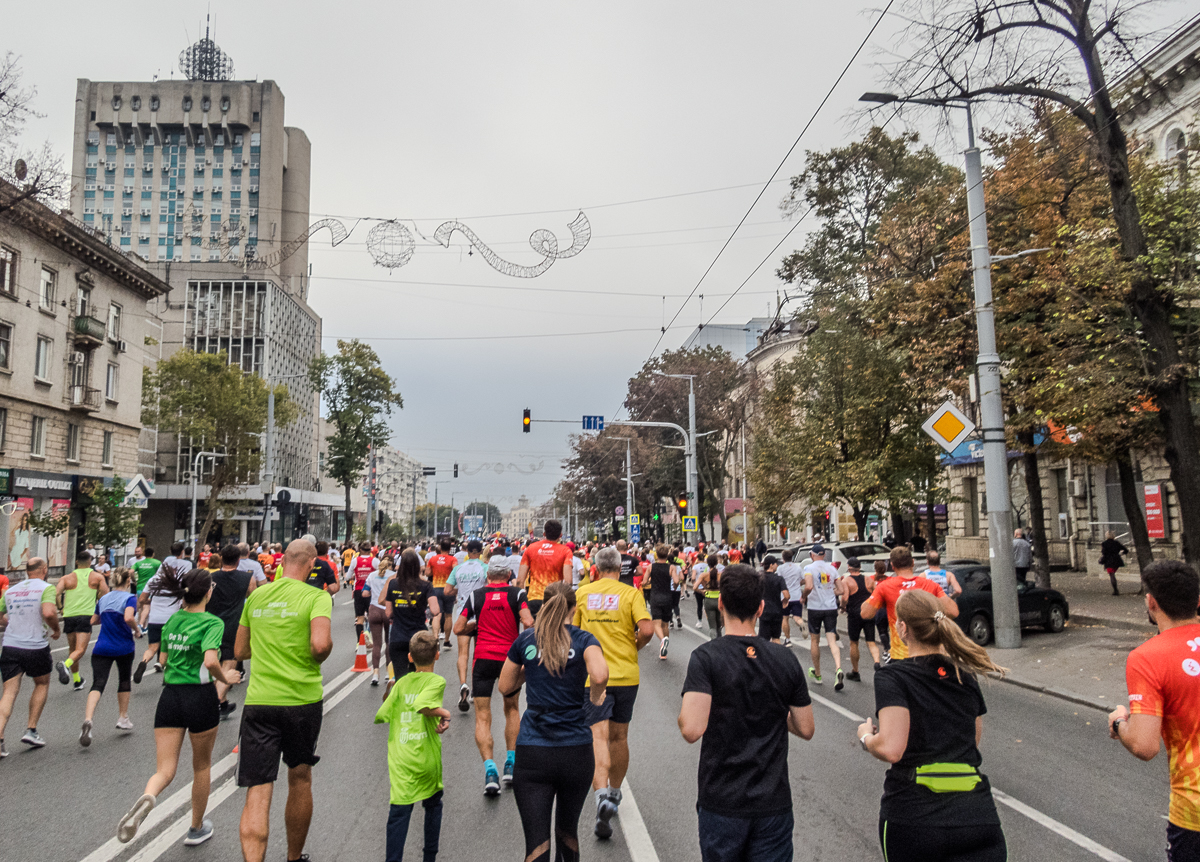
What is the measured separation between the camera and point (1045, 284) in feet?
51.9

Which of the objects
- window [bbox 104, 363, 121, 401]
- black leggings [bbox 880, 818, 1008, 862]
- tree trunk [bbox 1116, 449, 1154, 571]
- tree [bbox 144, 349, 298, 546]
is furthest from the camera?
tree [bbox 144, 349, 298, 546]

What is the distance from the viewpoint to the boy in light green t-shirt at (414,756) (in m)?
4.63

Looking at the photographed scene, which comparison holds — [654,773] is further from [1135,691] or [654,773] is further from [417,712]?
[1135,691]

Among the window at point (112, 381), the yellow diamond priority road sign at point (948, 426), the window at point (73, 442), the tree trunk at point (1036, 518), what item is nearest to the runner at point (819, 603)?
the yellow diamond priority road sign at point (948, 426)

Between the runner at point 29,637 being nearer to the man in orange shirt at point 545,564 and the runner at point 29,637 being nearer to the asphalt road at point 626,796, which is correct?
the asphalt road at point 626,796

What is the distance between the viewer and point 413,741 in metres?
4.75

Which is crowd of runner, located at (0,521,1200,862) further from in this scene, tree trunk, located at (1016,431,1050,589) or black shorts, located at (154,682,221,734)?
tree trunk, located at (1016,431,1050,589)

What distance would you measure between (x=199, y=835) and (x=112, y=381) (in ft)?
121

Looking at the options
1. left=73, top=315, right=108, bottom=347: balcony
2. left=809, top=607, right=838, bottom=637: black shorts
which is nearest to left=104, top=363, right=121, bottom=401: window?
left=73, top=315, right=108, bottom=347: balcony

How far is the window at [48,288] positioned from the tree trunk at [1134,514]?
3516 centimetres

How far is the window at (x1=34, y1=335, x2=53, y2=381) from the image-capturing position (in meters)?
31.4

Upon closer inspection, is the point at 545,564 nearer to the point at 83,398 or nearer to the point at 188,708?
the point at 188,708

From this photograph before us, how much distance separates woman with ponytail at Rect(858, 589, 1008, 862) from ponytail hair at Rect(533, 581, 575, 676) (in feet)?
5.34

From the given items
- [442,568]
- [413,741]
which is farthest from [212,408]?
[413,741]
